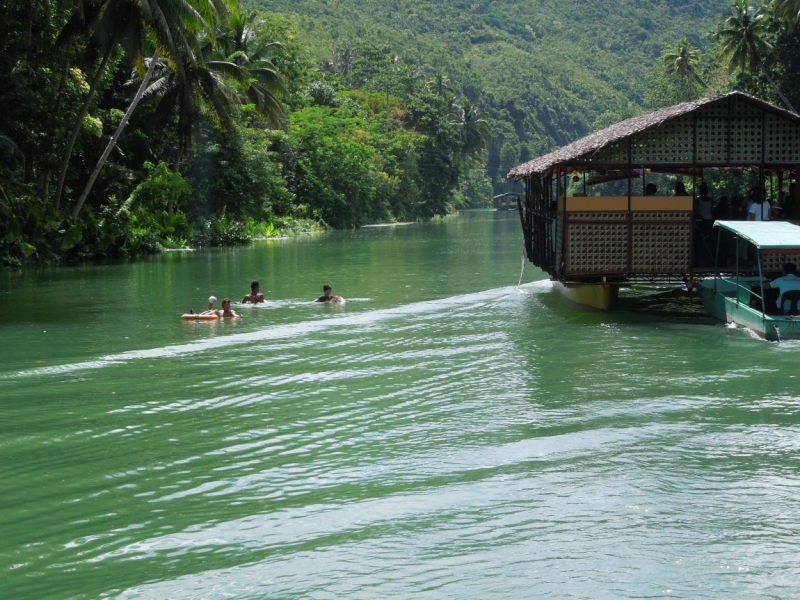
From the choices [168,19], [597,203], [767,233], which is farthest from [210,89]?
[767,233]

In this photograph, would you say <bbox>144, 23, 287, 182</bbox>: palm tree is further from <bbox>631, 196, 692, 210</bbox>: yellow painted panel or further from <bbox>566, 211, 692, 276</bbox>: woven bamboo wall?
<bbox>631, 196, 692, 210</bbox>: yellow painted panel

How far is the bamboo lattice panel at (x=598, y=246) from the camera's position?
18.4 meters

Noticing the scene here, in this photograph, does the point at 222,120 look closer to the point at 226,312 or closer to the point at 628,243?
the point at 226,312

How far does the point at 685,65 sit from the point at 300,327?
58018mm

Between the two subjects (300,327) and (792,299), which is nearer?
(792,299)

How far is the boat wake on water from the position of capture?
14.2 m

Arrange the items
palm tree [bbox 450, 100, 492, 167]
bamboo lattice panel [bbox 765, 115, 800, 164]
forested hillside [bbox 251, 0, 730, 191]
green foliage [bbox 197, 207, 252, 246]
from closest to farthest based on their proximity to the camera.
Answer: bamboo lattice panel [bbox 765, 115, 800, 164]
green foliage [bbox 197, 207, 252, 246]
palm tree [bbox 450, 100, 492, 167]
forested hillside [bbox 251, 0, 730, 191]

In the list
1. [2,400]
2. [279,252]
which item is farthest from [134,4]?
[2,400]

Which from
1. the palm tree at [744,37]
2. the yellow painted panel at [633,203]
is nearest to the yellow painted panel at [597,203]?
the yellow painted panel at [633,203]

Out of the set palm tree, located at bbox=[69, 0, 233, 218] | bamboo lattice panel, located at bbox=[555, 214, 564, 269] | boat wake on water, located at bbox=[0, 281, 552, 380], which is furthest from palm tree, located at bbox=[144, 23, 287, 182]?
bamboo lattice panel, located at bbox=[555, 214, 564, 269]

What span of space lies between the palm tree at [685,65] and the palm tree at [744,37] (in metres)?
15.0

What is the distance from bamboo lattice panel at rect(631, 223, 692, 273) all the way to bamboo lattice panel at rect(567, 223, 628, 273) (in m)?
0.32

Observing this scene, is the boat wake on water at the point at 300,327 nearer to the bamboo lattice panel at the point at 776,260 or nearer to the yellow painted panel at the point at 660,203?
the yellow painted panel at the point at 660,203

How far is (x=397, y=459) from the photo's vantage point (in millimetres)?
9414
